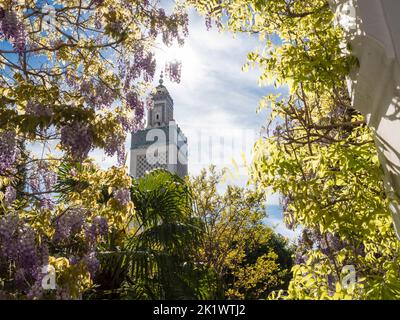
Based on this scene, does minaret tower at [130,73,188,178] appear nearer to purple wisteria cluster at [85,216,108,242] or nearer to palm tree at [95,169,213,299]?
palm tree at [95,169,213,299]

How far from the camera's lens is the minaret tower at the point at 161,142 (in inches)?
2516

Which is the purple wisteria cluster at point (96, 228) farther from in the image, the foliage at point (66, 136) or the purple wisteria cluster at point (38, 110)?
the purple wisteria cluster at point (38, 110)

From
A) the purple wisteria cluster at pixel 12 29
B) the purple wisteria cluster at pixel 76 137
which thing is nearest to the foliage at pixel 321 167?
the purple wisteria cluster at pixel 76 137

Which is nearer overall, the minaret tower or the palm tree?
the palm tree

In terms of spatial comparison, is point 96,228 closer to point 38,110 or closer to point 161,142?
point 38,110

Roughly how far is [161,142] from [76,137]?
73.5 metres

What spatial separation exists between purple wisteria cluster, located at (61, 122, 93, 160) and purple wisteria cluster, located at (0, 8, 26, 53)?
1.33 metres

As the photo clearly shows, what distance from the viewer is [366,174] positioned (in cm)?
347

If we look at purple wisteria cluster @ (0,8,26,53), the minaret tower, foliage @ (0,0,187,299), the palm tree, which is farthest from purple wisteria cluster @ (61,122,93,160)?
the minaret tower

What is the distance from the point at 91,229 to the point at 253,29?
289cm

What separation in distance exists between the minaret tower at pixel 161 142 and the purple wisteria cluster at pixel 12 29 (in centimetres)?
5592

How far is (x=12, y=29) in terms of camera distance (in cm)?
446

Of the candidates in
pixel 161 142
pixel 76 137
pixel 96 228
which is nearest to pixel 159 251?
pixel 96 228

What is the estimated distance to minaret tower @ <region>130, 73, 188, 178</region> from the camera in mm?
63906
